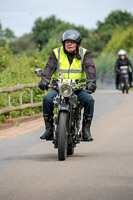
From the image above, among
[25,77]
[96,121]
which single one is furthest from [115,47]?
[96,121]

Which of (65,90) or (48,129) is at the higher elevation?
(65,90)

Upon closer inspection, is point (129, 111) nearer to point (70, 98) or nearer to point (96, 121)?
point (96, 121)

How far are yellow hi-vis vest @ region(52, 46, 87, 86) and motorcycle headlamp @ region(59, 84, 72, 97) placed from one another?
492 millimetres

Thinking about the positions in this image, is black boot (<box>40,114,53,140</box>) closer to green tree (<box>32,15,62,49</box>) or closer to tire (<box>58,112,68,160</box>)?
tire (<box>58,112,68,160</box>)

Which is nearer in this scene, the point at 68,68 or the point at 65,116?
the point at 65,116

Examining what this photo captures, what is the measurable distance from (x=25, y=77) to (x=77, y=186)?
1574cm

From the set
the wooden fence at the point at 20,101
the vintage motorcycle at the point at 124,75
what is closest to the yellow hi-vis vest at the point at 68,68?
the wooden fence at the point at 20,101

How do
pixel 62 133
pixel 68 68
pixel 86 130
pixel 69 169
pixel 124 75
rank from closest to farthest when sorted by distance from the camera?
pixel 69 169, pixel 62 133, pixel 68 68, pixel 86 130, pixel 124 75

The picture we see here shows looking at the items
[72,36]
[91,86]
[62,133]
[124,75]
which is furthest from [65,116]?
[124,75]

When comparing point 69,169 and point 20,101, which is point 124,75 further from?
point 69,169

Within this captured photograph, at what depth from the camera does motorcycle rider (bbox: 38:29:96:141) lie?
9.15 metres

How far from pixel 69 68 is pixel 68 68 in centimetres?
2

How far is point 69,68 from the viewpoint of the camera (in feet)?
30.1

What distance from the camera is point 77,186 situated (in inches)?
265
